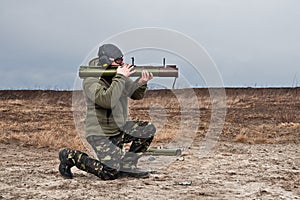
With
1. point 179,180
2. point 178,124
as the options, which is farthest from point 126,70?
point 178,124

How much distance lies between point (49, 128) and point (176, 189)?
7209 mm

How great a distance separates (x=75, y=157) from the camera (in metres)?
4.99

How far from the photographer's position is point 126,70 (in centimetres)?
471

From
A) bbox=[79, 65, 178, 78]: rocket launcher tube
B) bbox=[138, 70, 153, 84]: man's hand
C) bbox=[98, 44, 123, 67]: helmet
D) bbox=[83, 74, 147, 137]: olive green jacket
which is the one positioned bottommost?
bbox=[83, 74, 147, 137]: olive green jacket

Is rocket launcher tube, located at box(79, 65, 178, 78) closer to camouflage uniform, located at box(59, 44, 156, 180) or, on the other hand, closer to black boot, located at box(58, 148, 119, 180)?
camouflage uniform, located at box(59, 44, 156, 180)

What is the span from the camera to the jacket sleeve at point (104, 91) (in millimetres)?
4633

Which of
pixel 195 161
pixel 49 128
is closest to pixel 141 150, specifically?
pixel 195 161

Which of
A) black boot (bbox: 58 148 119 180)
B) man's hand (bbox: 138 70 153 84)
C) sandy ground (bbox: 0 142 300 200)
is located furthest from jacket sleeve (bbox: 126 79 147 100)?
sandy ground (bbox: 0 142 300 200)

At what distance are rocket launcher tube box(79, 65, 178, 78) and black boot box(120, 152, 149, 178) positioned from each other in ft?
2.77

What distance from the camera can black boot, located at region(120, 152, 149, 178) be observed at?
505cm

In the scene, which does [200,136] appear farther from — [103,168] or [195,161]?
[103,168]

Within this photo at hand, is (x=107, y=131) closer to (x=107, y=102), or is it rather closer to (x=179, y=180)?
(x=107, y=102)

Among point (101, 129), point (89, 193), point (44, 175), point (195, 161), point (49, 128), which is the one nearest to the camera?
point (89, 193)

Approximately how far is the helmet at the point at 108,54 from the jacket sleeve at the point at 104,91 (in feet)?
0.65
